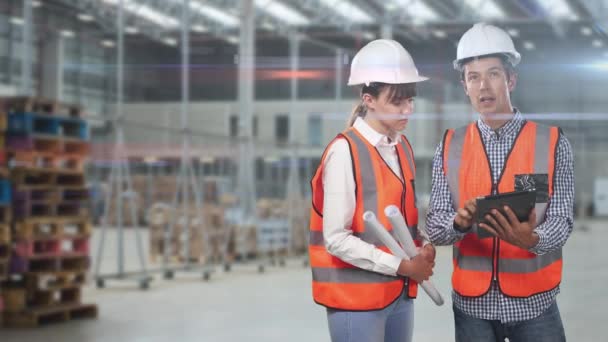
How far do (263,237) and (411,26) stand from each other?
11.3m

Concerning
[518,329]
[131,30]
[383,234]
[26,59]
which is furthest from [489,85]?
[26,59]

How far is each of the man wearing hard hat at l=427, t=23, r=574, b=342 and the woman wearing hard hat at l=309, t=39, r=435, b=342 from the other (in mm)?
122

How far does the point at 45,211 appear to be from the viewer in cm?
859

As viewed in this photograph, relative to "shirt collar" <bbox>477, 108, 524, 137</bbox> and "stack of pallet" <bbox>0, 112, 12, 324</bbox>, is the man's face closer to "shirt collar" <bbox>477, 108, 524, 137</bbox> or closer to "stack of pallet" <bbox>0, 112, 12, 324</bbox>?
"shirt collar" <bbox>477, 108, 524, 137</bbox>

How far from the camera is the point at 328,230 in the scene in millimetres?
2611

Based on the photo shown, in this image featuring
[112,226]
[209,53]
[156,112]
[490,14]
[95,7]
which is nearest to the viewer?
[490,14]

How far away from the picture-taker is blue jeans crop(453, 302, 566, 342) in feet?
8.46

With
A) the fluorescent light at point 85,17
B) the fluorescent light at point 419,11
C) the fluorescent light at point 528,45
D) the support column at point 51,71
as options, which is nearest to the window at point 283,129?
the fluorescent light at point 419,11

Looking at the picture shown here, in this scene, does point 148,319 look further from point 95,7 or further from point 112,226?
point 112,226

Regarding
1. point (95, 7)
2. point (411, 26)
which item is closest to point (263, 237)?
point (95, 7)

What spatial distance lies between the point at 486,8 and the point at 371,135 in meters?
1.05

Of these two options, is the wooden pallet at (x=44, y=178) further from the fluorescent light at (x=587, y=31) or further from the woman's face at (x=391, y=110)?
the woman's face at (x=391, y=110)

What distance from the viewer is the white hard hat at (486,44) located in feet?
8.84

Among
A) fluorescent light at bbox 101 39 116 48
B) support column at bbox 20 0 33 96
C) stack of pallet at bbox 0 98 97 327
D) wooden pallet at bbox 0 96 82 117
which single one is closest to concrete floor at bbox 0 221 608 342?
stack of pallet at bbox 0 98 97 327
